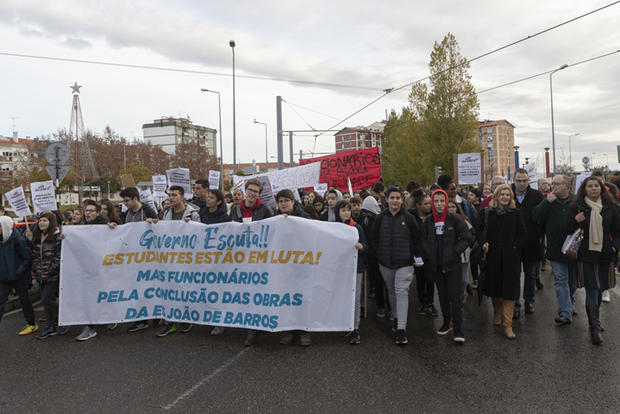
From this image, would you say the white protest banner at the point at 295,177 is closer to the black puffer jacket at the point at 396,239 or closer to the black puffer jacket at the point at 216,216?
the black puffer jacket at the point at 216,216

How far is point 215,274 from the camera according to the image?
5660 millimetres

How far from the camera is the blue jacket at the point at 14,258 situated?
229 inches

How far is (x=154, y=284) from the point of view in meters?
5.89

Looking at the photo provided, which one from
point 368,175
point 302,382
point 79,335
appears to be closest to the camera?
point 302,382

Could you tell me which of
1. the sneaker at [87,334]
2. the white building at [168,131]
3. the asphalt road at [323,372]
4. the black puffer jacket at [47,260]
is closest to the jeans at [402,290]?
the asphalt road at [323,372]

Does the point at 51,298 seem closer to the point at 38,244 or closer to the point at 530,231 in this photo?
the point at 38,244

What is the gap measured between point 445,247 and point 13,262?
552cm

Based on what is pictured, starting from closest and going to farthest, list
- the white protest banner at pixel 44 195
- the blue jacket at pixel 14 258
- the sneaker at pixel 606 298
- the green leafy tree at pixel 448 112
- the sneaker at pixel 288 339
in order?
the sneaker at pixel 288 339 < the blue jacket at pixel 14 258 < the sneaker at pixel 606 298 < the white protest banner at pixel 44 195 < the green leafy tree at pixel 448 112

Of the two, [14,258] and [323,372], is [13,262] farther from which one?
[323,372]

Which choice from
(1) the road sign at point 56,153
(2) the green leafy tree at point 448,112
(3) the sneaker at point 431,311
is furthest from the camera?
(2) the green leafy tree at point 448,112

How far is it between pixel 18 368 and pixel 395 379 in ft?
13.0

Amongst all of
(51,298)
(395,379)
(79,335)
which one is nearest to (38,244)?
(51,298)

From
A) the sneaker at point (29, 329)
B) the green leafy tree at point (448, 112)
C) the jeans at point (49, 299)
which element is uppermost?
the green leafy tree at point (448, 112)

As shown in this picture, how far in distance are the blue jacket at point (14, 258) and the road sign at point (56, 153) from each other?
460 centimetres
